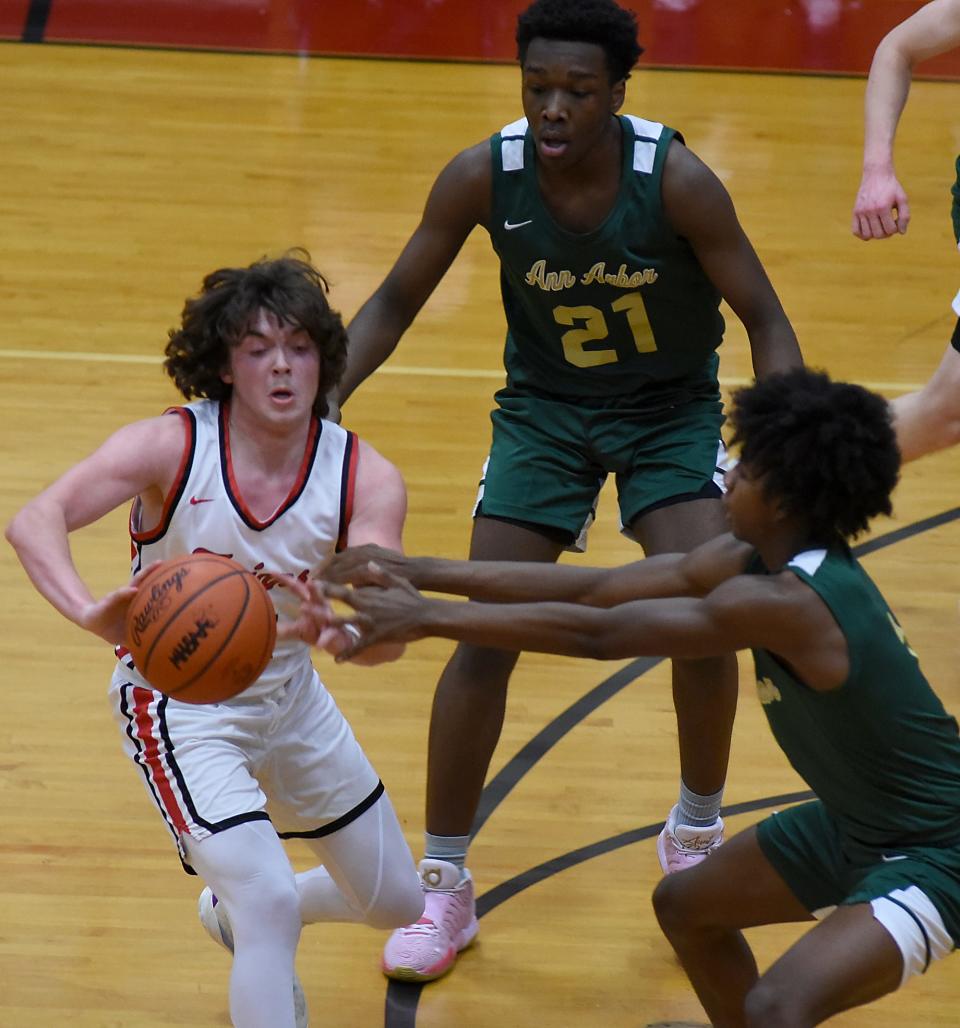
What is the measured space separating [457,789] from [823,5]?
906 centimetres

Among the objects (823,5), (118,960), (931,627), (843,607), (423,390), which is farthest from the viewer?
(823,5)

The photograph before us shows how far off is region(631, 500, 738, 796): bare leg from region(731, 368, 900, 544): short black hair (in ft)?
3.34

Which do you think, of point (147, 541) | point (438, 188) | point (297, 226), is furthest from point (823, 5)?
point (147, 541)

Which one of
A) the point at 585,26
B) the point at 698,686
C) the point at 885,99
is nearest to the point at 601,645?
the point at 698,686

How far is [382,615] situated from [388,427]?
12.4ft

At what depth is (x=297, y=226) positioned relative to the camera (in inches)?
342

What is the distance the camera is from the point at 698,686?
14.3ft

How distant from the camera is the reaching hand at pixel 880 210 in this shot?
4.86m

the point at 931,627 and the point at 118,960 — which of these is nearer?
the point at 118,960

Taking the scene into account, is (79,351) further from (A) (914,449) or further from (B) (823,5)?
(B) (823,5)

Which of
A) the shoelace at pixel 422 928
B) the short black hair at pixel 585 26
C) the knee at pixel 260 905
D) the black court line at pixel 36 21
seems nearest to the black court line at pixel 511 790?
the shoelace at pixel 422 928

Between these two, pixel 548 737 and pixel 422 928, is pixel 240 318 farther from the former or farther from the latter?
pixel 548 737

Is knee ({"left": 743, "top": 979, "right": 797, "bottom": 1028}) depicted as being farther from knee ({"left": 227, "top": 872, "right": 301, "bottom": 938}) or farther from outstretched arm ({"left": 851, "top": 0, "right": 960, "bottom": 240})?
outstretched arm ({"left": 851, "top": 0, "right": 960, "bottom": 240})

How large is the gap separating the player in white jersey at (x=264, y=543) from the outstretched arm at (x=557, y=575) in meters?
0.16
